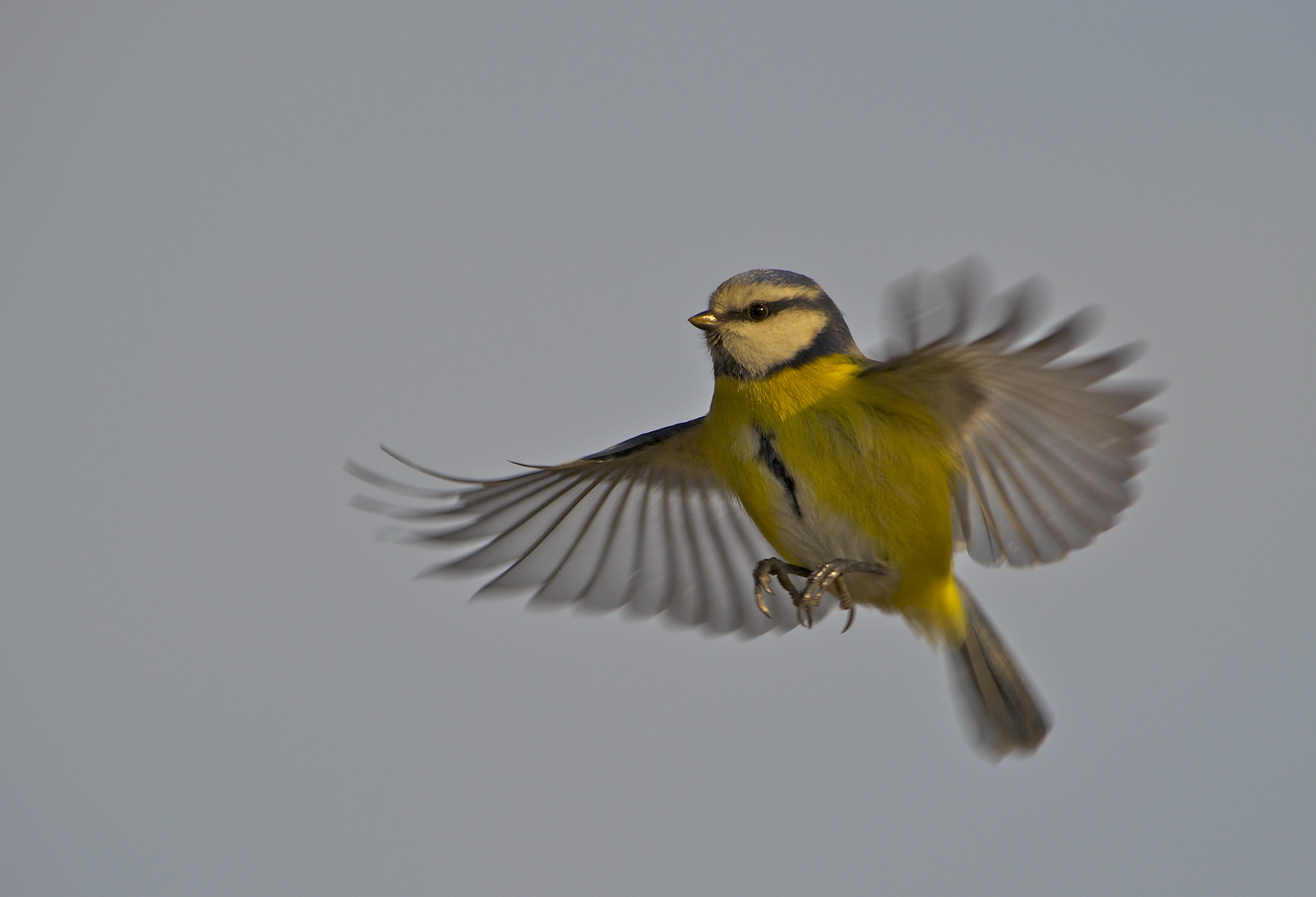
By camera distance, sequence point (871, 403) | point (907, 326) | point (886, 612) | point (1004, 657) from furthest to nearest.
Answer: point (1004, 657) < point (886, 612) < point (871, 403) < point (907, 326)

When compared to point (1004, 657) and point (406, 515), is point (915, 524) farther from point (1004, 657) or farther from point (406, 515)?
point (406, 515)

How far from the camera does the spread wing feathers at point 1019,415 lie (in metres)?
2.53

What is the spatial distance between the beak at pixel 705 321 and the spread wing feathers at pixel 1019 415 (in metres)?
0.57

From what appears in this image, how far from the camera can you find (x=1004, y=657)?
4.00 meters

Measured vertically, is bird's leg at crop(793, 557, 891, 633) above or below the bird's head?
below

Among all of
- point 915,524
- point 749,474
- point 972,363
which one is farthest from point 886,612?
point 972,363

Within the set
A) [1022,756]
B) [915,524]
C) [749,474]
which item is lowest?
[1022,756]

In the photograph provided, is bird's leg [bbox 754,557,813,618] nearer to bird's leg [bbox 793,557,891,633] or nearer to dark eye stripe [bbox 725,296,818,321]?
bird's leg [bbox 793,557,891,633]

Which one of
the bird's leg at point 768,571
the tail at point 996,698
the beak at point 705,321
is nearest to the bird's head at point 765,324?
the beak at point 705,321

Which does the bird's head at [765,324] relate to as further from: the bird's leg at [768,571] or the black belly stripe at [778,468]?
the bird's leg at [768,571]

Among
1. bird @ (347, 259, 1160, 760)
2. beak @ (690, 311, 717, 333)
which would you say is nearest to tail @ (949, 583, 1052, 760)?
bird @ (347, 259, 1160, 760)

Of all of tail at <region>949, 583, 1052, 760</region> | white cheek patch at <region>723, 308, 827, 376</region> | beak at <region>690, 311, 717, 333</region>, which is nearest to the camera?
white cheek patch at <region>723, 308, 827, 376</region>

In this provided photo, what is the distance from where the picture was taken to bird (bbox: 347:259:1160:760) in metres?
2.90

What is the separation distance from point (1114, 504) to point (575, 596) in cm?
186
